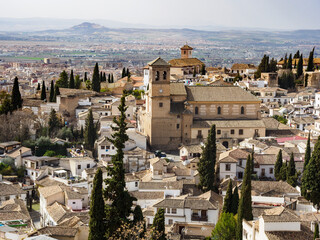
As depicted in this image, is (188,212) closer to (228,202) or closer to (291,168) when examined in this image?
(228,202)

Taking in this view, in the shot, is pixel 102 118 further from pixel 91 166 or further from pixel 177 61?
pixel 177 61

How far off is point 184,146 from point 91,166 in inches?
284

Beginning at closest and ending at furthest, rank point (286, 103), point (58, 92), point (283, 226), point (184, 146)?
point (283, 226), point (184, 146), point (58, 92), point (286, 103)

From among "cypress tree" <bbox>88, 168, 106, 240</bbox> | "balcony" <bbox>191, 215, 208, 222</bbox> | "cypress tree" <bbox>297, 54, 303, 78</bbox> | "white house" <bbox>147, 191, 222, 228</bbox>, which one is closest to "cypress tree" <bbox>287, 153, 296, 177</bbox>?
"white house" <bbox>147, 191, 222, 228</bbox>

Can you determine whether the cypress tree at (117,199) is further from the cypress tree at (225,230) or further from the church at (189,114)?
the church at (189,114)

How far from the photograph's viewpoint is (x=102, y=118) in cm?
4544

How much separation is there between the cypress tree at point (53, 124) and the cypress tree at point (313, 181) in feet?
67.0

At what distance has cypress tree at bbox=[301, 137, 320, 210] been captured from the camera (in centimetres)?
3142

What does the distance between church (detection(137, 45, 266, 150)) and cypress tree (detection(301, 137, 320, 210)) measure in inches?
525

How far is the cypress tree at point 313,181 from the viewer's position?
31422mm

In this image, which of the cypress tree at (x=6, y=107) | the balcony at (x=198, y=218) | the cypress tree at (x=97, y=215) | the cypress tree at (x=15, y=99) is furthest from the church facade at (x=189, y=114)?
the cypress tree at (x=97, y=215)

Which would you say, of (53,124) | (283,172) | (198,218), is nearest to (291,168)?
(283,172)

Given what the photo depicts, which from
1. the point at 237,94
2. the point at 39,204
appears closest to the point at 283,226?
the point at 39,204

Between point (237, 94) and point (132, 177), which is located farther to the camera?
point (237, 94)
